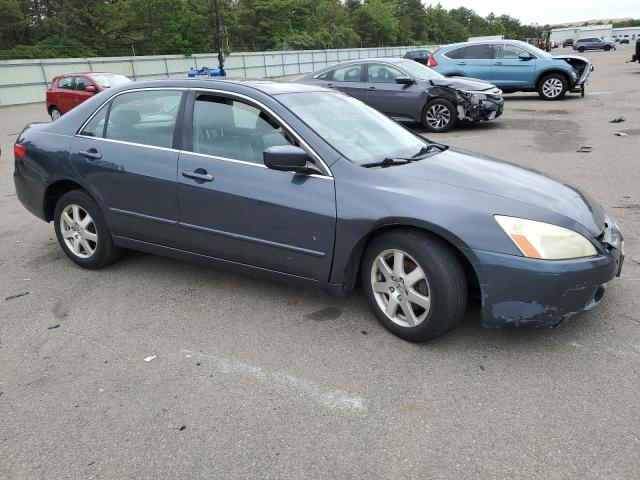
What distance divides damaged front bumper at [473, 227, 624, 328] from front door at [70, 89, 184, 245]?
2.26m

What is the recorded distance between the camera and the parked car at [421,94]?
1127 centimetres

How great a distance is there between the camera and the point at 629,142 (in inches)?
380

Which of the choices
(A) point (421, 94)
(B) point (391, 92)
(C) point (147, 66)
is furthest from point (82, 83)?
(C) point (147, 66)

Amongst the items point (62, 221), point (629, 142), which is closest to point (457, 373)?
point (62, 221)

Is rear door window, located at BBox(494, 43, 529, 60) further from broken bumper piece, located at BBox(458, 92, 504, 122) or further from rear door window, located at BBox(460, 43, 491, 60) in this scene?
broken bumper piece, located at BBox(458, 92, 504, 122)

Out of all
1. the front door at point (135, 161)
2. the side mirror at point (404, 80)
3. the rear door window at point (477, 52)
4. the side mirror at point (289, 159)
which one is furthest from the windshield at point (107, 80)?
the side mirror at point (289, 159)

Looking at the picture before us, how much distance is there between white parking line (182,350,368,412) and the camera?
2877mm

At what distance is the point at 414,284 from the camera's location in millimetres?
3322

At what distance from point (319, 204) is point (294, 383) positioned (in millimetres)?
1091

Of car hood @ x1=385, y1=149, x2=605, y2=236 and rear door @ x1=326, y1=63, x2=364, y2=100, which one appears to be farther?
rear door @ x1=326, y1=63, x2=364, y2=100

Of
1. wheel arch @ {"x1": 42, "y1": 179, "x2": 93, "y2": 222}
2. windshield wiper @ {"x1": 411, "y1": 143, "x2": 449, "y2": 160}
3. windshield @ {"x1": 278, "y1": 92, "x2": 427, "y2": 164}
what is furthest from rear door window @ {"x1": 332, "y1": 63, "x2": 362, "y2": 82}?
wheel arch @ {"x1": 42, "y1": 179, "x2": 93, "y2": 222}

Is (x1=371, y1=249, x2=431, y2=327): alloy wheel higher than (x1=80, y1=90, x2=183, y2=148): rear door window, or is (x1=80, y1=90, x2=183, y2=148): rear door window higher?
(x1=80, y1=90, x2=183, y2=148): rear door window

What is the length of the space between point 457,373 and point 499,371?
9.2 inches

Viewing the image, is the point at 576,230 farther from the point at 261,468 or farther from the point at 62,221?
the point at 62,221
